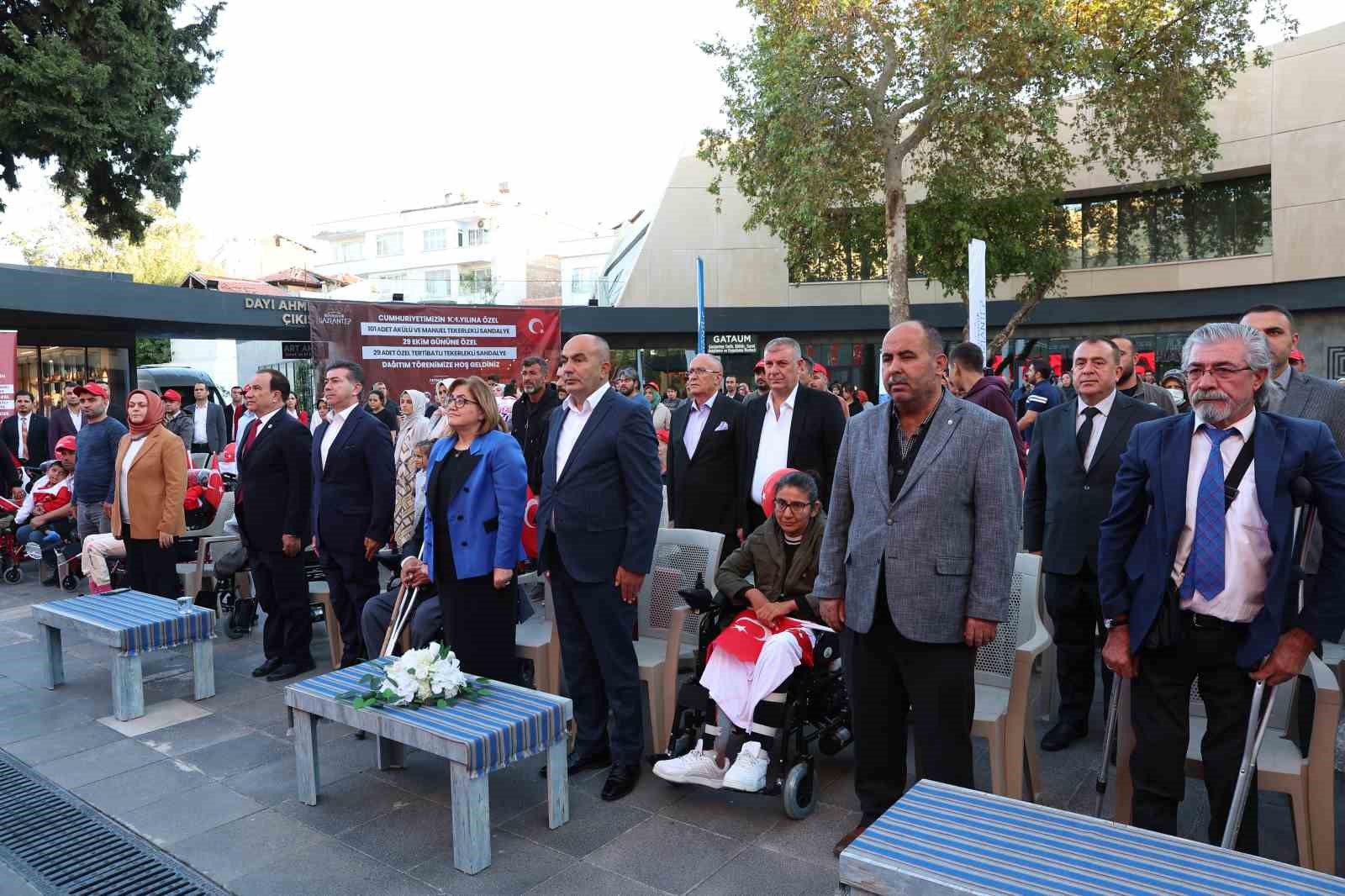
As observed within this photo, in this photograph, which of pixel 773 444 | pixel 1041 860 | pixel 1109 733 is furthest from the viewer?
pixel 773 444

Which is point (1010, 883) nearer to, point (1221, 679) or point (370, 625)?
point (1221, 679)

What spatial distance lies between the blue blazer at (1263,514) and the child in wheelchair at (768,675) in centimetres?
116

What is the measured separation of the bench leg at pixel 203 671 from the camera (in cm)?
553

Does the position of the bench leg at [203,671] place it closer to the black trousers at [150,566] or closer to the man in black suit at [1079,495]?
the black trousers at [150,566]

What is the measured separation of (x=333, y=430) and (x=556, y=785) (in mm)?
2910

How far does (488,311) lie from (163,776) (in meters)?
14.6

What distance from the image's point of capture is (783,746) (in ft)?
12.3

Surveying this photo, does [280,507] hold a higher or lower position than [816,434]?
lower

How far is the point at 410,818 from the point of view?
388 centimetres

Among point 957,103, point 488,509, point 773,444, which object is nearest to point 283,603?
point 488,509

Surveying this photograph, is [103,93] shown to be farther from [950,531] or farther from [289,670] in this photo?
[950,531]

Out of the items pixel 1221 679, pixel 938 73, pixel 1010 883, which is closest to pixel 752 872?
pixel 1010 883

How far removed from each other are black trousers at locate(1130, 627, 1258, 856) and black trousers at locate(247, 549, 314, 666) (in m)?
4.94

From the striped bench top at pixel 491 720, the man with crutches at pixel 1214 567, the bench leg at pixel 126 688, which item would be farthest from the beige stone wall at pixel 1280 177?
the striped bench top at pixel 491 720
